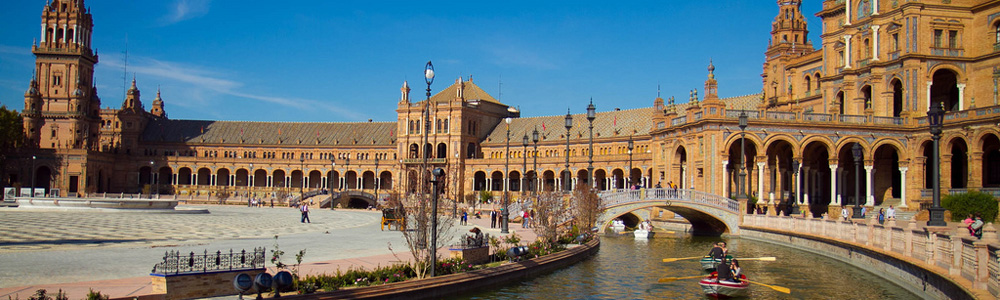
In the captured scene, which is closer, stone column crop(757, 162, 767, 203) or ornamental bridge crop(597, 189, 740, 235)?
ornamental bridge crop(597, 189, 740, 235)

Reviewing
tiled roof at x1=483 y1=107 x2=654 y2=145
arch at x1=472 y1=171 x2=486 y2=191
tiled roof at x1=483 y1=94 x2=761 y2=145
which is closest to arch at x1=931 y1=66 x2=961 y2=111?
tiled roof at x1=483 y1=94 x2=761 y2=145

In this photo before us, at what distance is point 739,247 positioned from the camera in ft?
128

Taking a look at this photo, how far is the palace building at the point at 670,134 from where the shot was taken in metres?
51.6

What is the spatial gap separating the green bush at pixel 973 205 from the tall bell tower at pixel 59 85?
10671cm

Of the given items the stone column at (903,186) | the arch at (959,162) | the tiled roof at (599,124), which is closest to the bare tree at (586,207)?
the stone column at (903,186)

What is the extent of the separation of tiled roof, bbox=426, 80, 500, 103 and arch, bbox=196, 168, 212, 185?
4065cm

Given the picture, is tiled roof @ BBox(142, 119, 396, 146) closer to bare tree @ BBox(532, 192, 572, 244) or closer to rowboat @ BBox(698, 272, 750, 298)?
bare tree @ BBox(532, 192, 572, 244)

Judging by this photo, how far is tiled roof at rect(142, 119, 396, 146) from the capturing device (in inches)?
5054

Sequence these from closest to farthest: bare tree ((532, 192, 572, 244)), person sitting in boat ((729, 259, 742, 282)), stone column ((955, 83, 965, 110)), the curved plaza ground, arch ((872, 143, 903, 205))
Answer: the curved plaza ground, person sitting in boat ((729, 259, 742, 282)), bare tree ((532, 192, 572, 244)), stone column ((955, 83, 965, 110)), arch ((872, 143, 903, 205))

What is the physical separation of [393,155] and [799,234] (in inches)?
3542

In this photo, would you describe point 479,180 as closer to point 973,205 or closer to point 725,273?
point 973,205

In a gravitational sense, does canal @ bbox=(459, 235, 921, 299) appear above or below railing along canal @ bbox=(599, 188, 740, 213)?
below

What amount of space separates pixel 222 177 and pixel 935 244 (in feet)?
402

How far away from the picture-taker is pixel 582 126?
354 feet
